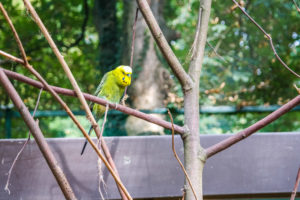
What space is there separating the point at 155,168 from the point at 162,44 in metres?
0.35

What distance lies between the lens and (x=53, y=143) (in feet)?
2.95

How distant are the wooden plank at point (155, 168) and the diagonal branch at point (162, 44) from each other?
0.82ft

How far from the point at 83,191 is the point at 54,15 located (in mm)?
2469

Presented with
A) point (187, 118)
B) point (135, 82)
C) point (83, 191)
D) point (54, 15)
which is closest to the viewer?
point (187, 118)

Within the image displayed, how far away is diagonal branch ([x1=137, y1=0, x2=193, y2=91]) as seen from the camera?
696 mm

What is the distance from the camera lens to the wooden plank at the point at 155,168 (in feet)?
2.89

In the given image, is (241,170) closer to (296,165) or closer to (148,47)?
(296,165)

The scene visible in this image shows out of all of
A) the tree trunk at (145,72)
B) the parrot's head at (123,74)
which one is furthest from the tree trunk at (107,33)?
the parrot's head at (123,74)

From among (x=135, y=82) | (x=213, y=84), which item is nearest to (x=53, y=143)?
(x=135, y=82)

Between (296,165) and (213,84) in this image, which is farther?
(213,84)

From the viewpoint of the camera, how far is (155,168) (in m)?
0.93

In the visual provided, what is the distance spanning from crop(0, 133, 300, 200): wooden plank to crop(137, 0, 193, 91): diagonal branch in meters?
0.25

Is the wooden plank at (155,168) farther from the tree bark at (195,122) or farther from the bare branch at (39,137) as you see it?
the bare branch at (39,137)

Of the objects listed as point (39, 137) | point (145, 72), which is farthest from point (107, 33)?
point (39, 137)
